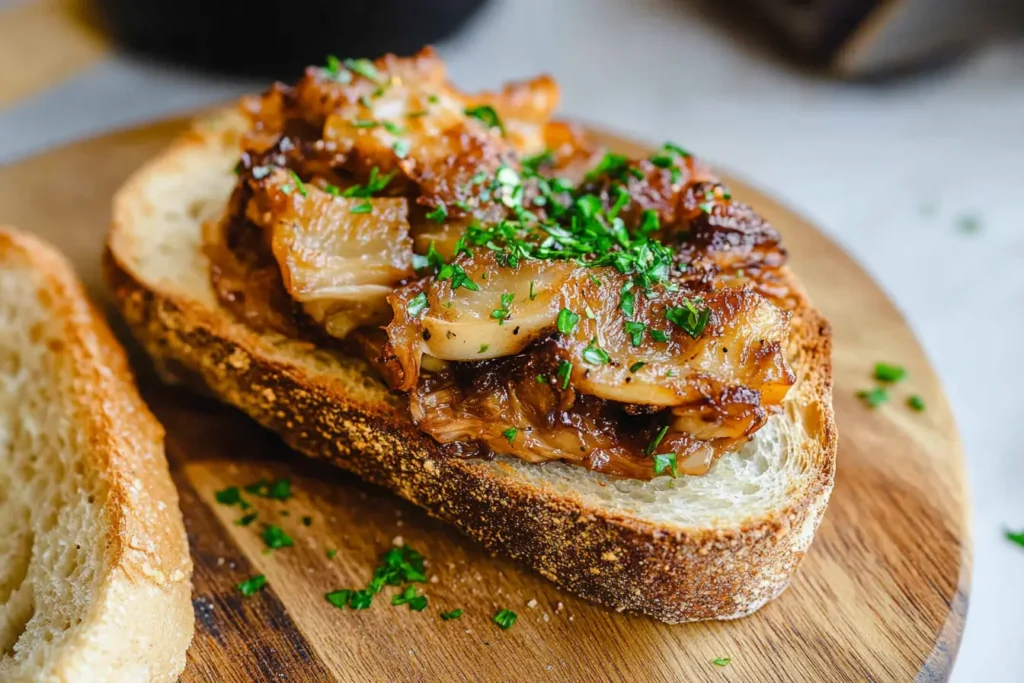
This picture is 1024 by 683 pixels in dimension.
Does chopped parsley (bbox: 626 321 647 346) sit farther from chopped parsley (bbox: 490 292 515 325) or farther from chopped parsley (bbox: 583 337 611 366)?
chopped parsley (bbox: 490 292 515 325)

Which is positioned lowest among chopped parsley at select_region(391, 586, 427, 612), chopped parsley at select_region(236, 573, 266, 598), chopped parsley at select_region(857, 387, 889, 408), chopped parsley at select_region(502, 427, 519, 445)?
chopped parsley at select_region(236, 573, 266, 598)

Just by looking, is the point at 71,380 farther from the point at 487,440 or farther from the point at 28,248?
the point at 487,440

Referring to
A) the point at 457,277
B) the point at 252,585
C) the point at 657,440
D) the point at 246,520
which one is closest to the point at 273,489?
the point at 246,520

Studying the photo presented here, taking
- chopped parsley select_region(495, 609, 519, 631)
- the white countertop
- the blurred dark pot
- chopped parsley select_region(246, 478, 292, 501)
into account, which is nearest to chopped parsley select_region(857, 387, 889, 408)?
the white countertop

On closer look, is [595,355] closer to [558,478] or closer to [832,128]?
[558,478]

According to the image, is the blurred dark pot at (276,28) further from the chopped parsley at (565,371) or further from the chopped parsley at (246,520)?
the chopped parsley at (565,371)
